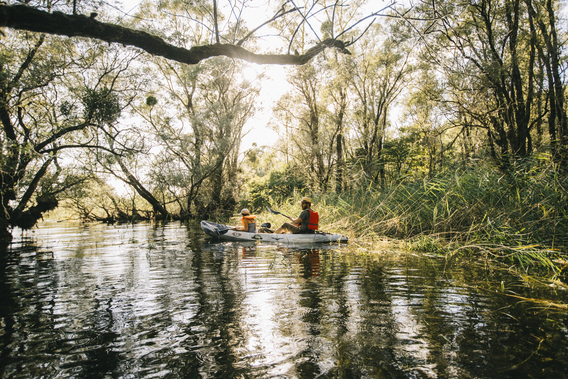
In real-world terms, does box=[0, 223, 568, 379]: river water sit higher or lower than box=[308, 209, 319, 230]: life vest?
lower

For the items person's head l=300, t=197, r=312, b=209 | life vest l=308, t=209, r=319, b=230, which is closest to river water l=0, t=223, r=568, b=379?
life vest l=308, t=209, r=319, b=230

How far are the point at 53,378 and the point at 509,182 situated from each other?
722 cm

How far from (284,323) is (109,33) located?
4.01 metres

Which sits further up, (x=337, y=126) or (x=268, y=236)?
(x=337, y=126)

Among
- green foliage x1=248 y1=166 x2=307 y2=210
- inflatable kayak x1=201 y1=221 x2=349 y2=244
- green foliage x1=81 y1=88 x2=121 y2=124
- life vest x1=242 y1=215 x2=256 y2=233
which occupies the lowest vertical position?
inflatable kayak x1=201 y1=221 x2=349 y2=244

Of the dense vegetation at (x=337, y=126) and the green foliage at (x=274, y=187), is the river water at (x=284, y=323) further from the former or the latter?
the green foliage at (x=274, y=187)

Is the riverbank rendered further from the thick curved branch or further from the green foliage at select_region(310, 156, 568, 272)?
the thick curved branch

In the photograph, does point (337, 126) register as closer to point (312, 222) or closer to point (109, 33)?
point (312, 222)

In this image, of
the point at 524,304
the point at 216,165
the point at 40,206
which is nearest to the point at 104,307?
the point at 524,304

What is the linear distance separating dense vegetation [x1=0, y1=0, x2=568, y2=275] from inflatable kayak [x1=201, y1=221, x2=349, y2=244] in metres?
0.87

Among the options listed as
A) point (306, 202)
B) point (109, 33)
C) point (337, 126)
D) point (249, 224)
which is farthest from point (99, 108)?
point (337, 126)

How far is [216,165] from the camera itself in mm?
17922

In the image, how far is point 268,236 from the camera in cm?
927

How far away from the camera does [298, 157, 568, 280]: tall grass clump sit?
16.1 feet
